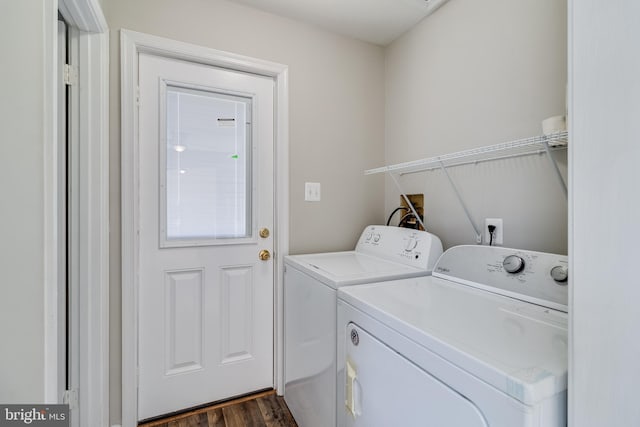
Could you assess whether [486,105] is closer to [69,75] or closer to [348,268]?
[348,268]

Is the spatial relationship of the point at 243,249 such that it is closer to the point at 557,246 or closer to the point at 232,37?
the point at 232,37

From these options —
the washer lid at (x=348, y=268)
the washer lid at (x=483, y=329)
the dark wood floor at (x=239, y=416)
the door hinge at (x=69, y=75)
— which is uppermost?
the door hinge at (x=69, y=75)

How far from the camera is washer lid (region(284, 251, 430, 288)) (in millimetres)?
1309

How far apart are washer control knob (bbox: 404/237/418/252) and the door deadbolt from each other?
0.86m

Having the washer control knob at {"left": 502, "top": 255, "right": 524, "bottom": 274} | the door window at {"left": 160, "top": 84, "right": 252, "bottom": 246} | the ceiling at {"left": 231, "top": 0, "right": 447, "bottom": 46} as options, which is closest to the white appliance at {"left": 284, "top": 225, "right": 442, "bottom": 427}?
the washer control knob at {"left": 502, "top": 255, "right": 524, "bottom": 274}

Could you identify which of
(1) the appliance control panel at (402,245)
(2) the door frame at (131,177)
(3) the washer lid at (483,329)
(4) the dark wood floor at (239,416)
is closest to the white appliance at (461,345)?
(3) the washer lid at (483,329)

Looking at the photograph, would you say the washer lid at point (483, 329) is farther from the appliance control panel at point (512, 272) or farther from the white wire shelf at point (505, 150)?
the white wire shelf at point (505, 150)

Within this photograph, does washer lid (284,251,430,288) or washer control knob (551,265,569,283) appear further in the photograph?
washer lid (284,251,430,288)

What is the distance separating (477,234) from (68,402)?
2127 millimetres

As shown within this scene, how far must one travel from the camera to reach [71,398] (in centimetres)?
137

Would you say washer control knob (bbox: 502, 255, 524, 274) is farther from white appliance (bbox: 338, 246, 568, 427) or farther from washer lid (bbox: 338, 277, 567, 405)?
washer lid (bbox: 338, 277, 567, 405)
